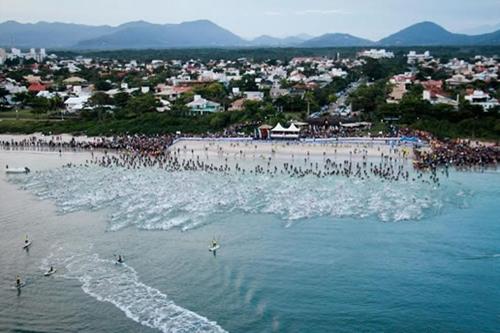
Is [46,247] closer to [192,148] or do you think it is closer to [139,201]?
[139,201]

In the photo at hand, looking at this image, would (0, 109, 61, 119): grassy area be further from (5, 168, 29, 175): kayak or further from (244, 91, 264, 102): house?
(5, 168, 29, 175): kayak

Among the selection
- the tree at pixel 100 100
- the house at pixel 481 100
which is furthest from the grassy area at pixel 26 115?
the house at pixel 481 100

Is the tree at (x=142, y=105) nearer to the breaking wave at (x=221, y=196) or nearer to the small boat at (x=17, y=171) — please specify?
the small boat at (x=17, y=171)

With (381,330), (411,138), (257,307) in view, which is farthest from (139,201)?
(411,138)

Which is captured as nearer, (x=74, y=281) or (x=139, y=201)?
(x=74, y=281)

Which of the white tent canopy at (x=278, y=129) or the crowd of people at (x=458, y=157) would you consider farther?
the white tent canopy at (x=278, y=129)

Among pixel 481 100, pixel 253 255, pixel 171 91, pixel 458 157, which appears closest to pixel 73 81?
pixel 171 91

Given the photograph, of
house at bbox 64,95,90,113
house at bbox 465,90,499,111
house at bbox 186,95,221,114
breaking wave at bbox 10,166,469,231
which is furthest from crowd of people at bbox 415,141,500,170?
house at bbox 64,95,90,113
